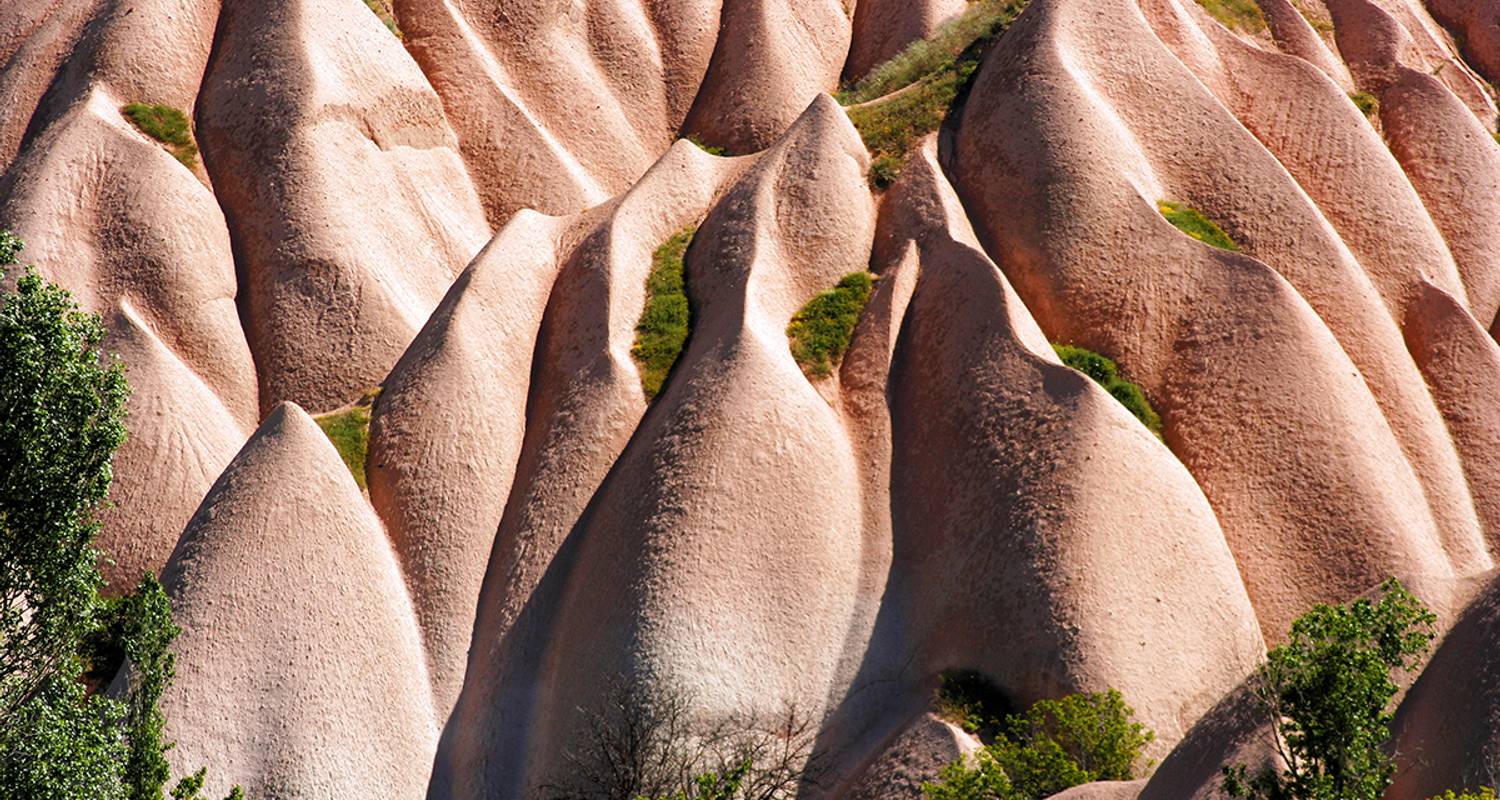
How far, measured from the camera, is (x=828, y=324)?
116 ft

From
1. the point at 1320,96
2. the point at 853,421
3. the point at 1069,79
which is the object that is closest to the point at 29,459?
the point at 853,421

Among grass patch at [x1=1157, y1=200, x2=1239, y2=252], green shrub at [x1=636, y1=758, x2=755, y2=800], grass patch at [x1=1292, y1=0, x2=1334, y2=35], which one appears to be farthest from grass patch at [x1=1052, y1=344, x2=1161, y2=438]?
grass patch at [x1=1292, y1=0, x2=1334, y2=35]

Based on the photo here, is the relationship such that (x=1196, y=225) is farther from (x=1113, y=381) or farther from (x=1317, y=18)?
(x=1317, y=18)

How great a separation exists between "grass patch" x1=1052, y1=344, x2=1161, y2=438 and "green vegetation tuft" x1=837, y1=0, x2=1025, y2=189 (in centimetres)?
676

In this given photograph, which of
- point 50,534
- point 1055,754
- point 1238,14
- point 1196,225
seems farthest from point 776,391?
point 1238,14

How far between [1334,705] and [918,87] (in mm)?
24184

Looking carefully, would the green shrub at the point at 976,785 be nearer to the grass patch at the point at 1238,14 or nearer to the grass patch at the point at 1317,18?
the grass patch at the point at 1238,14

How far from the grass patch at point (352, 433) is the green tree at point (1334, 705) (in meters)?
19.5

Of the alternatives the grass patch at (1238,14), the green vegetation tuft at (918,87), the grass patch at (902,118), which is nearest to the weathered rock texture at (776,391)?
the grass patch at (1238,14)

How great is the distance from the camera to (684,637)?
29.7 m

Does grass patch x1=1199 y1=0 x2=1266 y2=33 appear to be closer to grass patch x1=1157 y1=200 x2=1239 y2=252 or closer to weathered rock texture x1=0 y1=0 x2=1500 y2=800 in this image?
weathered rock texture x1=0 y1=0 x2=1500 y2=800

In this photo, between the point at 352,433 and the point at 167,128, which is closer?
the point at 352,433

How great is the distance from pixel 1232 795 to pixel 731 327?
1549 centimetres

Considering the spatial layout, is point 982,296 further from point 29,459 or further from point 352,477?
point 29,459
